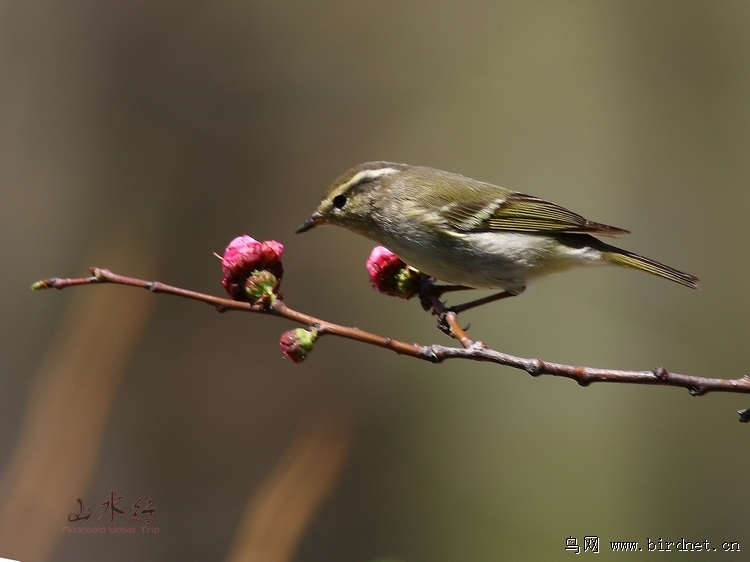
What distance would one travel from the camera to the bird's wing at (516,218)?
180 centimetres

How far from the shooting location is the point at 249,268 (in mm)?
1286

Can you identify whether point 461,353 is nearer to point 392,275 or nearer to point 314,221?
point 392,275

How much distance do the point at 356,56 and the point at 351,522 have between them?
3.12m

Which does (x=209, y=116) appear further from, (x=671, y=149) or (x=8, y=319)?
(x=671, y=149)

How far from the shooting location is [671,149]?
4324mm

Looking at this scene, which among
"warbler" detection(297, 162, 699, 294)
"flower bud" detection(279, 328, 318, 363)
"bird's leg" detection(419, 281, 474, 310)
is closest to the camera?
"flower bud" detection(279, 328, 318, 363)

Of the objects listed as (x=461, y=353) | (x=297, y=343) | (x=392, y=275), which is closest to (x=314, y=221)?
(x=392, y=275)

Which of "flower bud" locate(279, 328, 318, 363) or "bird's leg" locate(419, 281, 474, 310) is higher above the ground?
"bird's leg" locate(419, 281, 474, 310)

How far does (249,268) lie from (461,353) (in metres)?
0.46

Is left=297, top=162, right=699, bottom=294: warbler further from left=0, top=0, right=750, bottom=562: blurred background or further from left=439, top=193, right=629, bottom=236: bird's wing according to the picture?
left=0, top=0, right=750, bottom=562: blurred background

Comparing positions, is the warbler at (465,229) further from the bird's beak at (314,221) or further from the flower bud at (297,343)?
the flower bud at (297,343)

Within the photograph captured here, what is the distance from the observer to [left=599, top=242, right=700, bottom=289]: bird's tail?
Result: 1732 mm

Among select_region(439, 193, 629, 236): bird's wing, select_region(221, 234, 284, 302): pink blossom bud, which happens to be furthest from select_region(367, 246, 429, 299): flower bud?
select_region(221, 234, 284, 302): pink blossom bud

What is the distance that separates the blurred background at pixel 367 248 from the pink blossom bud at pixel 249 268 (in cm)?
103
